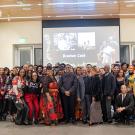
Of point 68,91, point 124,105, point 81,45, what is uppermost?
point 81,45

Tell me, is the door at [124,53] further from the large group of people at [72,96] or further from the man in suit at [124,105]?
the man in suit at [124,105]

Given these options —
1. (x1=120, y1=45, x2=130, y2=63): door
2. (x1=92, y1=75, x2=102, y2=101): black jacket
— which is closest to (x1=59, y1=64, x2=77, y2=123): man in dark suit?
(x1=92, y1=75, x2=102, y2=101): black jacket

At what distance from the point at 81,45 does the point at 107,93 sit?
5.29m

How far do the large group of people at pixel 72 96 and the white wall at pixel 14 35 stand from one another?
5.28m

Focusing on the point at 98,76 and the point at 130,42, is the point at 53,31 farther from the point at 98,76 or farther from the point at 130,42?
the point at 98,76

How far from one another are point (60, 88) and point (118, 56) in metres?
5.32

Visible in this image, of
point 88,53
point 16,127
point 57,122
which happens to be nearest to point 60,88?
point 57,122

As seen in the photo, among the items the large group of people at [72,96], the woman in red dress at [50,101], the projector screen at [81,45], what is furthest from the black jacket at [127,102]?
the projector screen at [81,45]

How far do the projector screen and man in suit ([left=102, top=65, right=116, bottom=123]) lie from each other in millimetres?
4846

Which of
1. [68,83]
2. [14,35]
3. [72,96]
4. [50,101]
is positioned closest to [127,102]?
[72,96]

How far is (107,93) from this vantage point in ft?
29.3

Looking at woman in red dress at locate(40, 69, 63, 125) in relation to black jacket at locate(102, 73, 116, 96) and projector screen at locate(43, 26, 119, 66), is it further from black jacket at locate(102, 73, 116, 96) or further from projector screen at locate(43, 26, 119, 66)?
projector screen at locate(43, 26, 119, 66)

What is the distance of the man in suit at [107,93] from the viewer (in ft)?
29.3

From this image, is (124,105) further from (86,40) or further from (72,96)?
(86,40)
